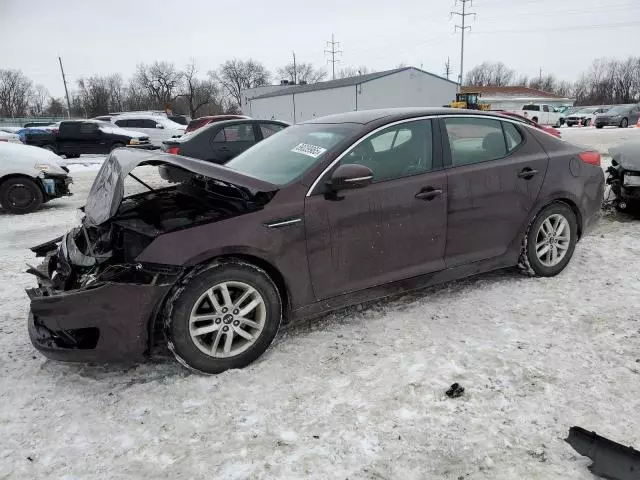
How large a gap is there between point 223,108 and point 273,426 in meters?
93.0

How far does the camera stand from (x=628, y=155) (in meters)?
6.14

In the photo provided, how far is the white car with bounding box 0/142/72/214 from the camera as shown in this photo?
817cm

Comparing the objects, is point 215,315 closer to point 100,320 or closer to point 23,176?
point 100,320

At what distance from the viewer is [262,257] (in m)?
3.04

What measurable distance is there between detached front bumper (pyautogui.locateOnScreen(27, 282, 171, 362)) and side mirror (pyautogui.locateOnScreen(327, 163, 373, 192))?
1241mm

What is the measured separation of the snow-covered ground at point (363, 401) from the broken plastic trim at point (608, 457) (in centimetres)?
8

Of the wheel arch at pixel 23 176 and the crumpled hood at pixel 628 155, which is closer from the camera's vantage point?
the crumpled hood at pixel 628 155

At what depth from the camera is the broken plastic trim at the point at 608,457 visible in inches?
81.2

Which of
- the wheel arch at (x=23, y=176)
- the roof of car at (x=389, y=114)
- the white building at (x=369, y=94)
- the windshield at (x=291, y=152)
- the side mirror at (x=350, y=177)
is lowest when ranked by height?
the wheel arch at (x=23, y=176)

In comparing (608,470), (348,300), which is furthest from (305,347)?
(608,470)

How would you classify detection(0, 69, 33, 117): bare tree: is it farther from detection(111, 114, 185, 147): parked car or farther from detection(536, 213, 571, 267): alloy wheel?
detection(536, 213, 571, 267): alloy wheel

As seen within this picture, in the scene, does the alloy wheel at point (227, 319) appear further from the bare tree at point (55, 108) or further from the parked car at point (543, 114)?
the bare tree at point (55, 108)

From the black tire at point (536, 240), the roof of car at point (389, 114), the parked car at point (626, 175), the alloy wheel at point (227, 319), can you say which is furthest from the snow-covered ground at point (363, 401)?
the parked car at point (626, 175)

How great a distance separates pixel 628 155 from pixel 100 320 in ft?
20.8
